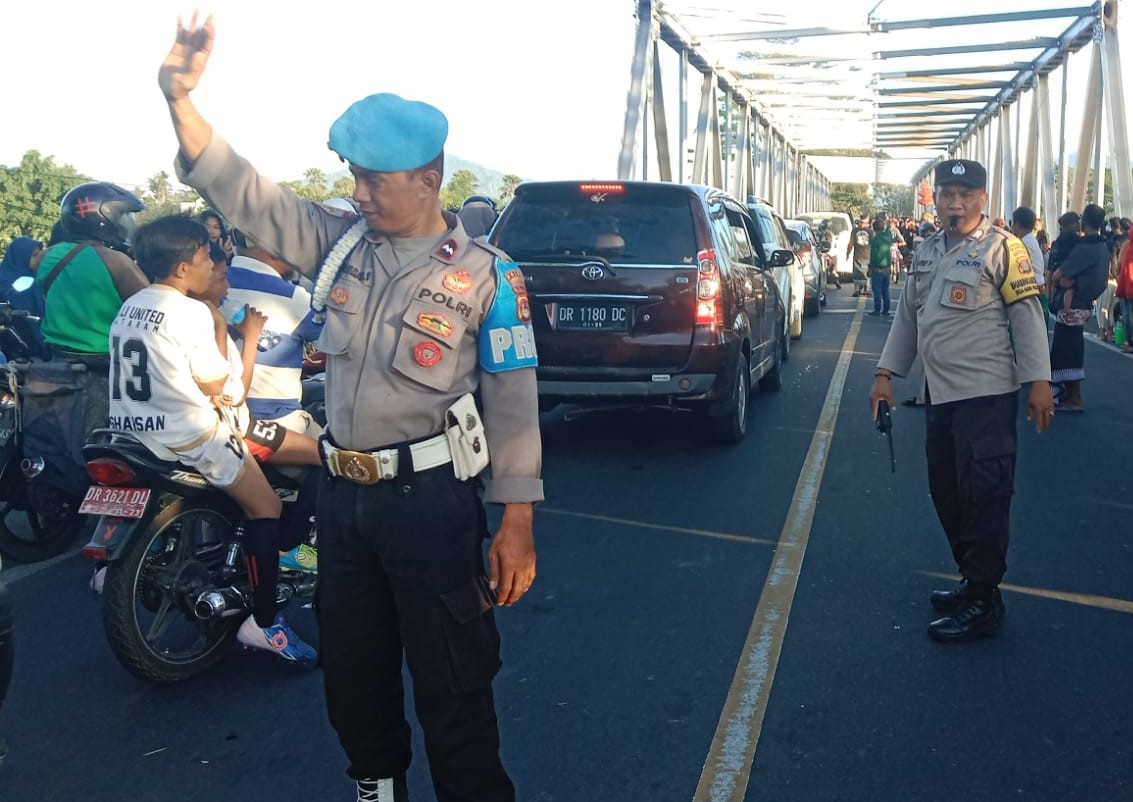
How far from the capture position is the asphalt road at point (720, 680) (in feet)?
11.4

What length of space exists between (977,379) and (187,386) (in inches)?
123

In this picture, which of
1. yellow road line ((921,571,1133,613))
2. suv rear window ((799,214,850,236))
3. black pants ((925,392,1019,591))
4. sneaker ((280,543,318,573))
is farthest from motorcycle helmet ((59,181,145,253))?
suv rear window ((799,214,850,236))

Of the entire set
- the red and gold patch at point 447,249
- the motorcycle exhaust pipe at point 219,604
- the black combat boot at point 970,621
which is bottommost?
the black combat boot at point 970,621

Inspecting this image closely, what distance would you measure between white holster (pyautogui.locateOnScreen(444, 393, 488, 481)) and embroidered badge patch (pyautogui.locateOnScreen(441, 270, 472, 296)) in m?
0.25

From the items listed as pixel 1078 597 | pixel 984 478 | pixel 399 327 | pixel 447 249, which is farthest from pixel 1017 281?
pixel 399 327

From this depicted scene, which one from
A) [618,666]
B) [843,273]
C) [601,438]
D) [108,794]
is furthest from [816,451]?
[843,273]

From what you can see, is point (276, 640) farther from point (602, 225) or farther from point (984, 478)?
point (602, 225)

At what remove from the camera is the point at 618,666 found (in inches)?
171

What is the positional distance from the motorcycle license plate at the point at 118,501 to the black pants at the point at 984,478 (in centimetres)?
322

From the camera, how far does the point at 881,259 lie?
2019 centimetres

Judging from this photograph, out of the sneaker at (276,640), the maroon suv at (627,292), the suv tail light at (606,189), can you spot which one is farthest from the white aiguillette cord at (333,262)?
the suv tail light at (606,189)

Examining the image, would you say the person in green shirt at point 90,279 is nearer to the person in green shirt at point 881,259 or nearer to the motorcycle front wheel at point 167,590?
the motorcycle front wheel at point 167,590

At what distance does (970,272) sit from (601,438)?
175 inches

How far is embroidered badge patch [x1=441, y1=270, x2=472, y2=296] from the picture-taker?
2.63 m
